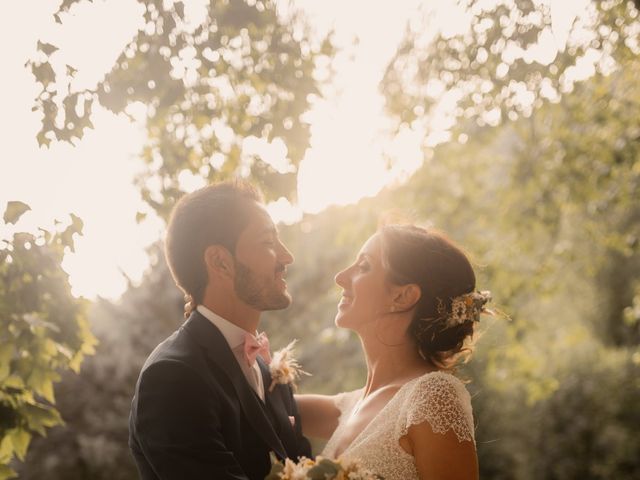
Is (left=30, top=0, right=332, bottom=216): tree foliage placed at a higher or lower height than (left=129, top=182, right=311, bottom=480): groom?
higher

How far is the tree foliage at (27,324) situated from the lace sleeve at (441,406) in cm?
170

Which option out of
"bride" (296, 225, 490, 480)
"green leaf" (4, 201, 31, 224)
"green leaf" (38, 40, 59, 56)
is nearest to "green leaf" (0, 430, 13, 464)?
"green leaf" (4, 201, 31, 224)

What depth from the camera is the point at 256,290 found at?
11.1 ft

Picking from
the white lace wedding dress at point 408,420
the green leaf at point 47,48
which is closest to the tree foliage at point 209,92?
the green leaf at point 47,48

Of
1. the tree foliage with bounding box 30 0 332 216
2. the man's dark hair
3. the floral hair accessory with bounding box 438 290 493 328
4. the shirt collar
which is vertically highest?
the tree foliage with bounding box 30 0 332 216

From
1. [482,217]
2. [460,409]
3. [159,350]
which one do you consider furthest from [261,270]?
[482,217]

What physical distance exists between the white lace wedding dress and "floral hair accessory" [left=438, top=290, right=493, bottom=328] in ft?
1.02

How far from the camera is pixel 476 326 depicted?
378 cm

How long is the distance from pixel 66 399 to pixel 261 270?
9274 mm

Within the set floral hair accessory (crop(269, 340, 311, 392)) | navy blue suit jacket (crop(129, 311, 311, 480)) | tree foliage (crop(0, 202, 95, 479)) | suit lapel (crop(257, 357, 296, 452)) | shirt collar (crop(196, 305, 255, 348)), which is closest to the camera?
navy blue suit jacket (crop(129, 311, 311, 480))

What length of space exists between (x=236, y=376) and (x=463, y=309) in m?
1.16

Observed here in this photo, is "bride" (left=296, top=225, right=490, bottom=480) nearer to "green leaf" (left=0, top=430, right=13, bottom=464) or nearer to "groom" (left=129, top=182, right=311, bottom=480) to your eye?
"groom" (left=129, top=182, right=311, bottom=480)

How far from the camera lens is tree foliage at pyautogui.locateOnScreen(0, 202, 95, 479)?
140 inches

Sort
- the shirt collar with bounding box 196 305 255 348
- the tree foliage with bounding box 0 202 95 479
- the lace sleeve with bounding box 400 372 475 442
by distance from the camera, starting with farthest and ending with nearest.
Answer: the tree foliage with bounding box 0 202 95 479
the shirt collar with bounding box 196 305 255 348
the lace sleeve with bounding box 400 372 475 442
